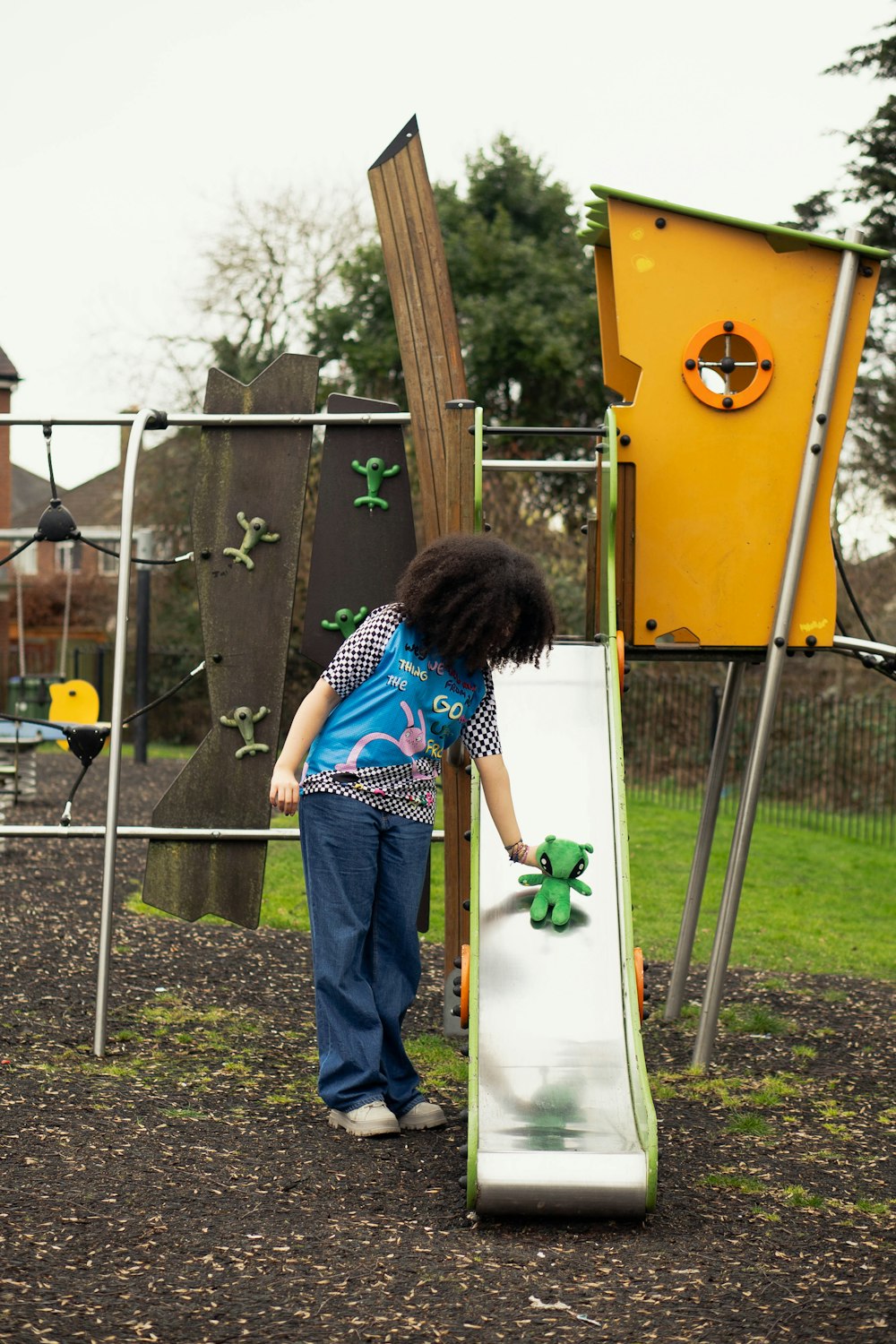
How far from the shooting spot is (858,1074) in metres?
5.17

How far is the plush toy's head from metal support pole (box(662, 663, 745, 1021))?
5.83 ft

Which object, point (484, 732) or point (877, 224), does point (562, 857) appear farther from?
point (877, 224)

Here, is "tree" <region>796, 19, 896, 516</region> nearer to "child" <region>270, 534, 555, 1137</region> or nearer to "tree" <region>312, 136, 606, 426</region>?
"tree" <region>312, 136, 606, 426</region>

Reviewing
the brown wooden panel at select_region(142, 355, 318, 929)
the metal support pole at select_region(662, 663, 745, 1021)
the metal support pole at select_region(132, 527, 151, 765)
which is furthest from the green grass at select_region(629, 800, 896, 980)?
the metal support pole at select_region(132, 527, 151, 765)

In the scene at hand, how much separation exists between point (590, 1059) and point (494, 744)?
2.89 feet

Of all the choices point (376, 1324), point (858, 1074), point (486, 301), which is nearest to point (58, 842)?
point (858, 1074)

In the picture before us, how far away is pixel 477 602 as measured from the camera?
3781mm

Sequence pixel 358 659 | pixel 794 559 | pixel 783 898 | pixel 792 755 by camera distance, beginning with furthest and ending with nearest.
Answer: pixel 792 755, pixel 783 898, pixel 794 559, pixel 358 659

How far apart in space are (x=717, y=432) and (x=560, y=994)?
7.44ft

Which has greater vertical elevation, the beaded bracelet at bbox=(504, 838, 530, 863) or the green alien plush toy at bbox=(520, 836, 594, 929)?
the beaded bracelet at bbox=(504, 838, 530, 863)

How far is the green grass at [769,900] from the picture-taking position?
8008 mm

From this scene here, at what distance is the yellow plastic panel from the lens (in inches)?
202

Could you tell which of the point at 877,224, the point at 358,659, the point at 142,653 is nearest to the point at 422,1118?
the point at 358,659

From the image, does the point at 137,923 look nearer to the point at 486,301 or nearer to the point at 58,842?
the point at 58,842
